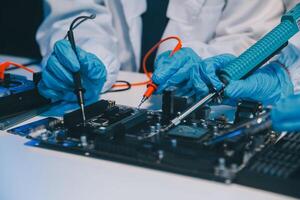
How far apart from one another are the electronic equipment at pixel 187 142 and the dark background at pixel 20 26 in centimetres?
100

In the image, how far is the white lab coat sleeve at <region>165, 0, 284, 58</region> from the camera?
1269mm

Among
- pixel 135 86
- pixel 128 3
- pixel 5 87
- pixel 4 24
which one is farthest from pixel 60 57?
pixel 4 24

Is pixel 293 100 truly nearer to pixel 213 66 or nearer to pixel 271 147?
pixel 271 147

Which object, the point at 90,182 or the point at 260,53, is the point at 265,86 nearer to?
the point at 260,53

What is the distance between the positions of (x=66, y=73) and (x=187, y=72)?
0.30 m

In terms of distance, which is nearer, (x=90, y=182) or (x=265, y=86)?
(x=90, y=182)

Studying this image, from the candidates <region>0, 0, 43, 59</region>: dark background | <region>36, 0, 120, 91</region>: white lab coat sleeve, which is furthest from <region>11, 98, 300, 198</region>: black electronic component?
<region>0, 0, 43, 59</region>: dark background

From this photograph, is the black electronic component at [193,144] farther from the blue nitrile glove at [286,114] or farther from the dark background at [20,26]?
the dark background at [20,26]

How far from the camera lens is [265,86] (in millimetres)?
979

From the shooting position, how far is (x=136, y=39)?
1460mm

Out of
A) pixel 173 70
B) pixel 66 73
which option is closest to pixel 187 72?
pixel 173 70

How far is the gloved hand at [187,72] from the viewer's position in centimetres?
93

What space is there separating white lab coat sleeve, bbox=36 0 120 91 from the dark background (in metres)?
0.31

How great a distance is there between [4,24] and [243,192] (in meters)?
1.51
